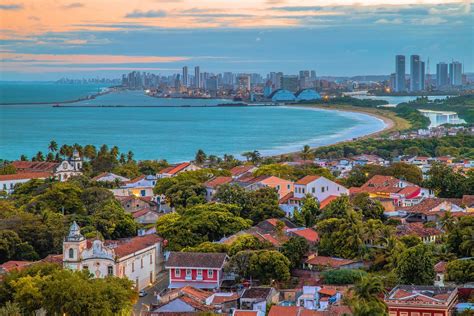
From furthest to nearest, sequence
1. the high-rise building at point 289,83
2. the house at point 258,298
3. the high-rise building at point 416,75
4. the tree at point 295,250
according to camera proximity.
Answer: the high-rise building at point 416,75 → the high-rise building at point 289,83 → the tree at point 295,250 → the house at point 258,298

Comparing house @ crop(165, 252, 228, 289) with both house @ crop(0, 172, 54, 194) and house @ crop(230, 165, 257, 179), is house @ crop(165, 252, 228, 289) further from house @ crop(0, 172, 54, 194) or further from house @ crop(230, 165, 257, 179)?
house @ crop(0, 172, 54, 194)

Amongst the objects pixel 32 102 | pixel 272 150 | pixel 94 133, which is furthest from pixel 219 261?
pixel 32 102

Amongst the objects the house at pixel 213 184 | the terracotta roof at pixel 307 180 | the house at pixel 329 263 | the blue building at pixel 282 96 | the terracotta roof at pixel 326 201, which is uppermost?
the terracotta roof at pixel 307 180

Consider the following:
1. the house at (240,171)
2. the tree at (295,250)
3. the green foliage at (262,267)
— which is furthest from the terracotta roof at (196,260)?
the house at (240,171)

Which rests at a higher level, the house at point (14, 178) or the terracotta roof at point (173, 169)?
the terracotta roof at point (173, 169)

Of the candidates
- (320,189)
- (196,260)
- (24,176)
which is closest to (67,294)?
(196,260)

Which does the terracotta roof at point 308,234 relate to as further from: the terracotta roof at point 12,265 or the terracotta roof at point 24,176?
the terracotta roof at point 24,176

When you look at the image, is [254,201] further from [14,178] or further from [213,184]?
[14,178]

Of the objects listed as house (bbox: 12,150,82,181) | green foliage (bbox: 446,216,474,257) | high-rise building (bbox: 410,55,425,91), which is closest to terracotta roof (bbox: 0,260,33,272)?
green foliage (bbox: 446,216,474,257)
